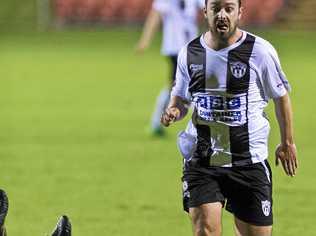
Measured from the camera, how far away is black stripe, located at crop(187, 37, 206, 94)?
6.57 m

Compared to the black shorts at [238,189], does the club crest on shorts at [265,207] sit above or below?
below

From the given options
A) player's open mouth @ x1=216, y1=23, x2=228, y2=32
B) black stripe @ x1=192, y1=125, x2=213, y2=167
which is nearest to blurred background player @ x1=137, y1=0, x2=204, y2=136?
black stripe @ x1=192, y1=125, x2=213, y2=167

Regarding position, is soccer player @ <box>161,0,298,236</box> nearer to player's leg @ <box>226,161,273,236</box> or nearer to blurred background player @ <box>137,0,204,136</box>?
player's leg @ <box>226,161,273,236</box>

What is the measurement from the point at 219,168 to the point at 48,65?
2318 centimetres

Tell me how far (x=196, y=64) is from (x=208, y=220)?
1015 millimetres

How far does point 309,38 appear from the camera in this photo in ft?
131

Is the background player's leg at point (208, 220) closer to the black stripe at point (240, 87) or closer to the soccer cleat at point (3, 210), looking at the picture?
the black stripe at point (240, 87)

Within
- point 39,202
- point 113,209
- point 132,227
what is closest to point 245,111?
point 132,227

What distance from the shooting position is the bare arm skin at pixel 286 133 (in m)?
6.53

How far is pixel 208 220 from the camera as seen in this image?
640 centimetres

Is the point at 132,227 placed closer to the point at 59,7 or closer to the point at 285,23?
the point at 285,23

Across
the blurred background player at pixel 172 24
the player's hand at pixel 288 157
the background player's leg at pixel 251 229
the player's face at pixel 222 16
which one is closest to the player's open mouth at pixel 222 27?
the player's face at pixel 222 16

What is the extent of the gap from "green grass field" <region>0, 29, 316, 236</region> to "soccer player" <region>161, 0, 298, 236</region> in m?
2.39

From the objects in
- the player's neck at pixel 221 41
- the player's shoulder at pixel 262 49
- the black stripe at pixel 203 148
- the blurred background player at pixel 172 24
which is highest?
the blurred background player at pixel 172 24
